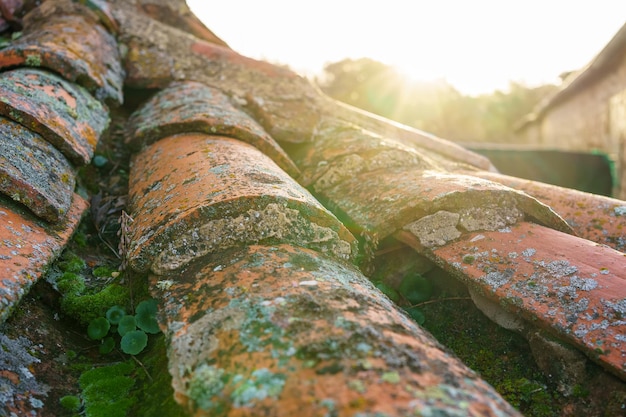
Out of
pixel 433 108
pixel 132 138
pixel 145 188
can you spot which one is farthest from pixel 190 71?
pixel 433 108

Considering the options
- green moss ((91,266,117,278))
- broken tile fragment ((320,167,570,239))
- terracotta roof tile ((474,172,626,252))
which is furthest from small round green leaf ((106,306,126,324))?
terracotta roof tile ((474,172,626,252))

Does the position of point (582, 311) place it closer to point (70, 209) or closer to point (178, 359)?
point (178, 359)

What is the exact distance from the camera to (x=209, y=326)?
131cm

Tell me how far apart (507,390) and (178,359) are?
1.24 metres

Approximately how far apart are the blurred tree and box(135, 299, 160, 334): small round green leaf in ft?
56.3

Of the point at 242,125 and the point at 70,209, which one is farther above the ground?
the point at 242,125

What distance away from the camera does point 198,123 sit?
2650 mm

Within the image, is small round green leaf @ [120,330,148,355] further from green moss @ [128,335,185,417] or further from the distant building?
the distant building

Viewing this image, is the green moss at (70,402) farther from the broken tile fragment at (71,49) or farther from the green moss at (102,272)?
the broken tile fragment at (71,49)

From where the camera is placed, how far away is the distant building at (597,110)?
8.43 meters

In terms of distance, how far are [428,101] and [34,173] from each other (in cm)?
2185

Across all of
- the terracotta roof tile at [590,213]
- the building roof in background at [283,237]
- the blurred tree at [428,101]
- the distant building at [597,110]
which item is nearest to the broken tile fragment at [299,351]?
the building roof in background at [283,237]

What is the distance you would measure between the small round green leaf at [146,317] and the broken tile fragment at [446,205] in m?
1.14

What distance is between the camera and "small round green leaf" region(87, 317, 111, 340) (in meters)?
1.66
